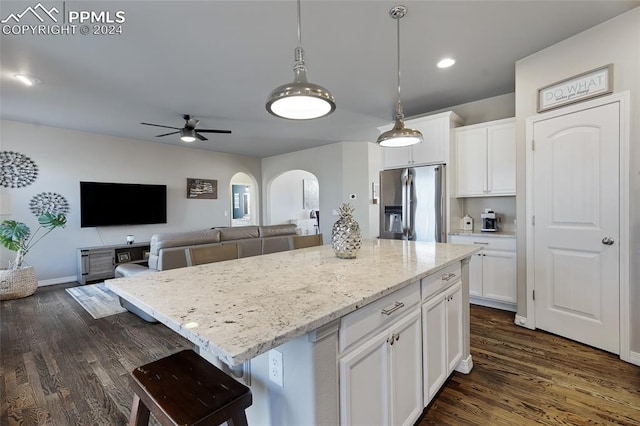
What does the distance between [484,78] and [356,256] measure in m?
2.66

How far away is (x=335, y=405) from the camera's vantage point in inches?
39.8

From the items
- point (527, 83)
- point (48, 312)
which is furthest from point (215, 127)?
point (527, 83)

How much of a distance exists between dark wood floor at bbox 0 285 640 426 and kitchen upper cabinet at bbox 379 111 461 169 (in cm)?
199

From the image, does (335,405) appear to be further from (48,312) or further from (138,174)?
(138,174)

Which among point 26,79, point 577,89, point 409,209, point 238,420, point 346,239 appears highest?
point 26,79

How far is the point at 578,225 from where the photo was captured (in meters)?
2.46

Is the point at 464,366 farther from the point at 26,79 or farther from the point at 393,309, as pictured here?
the point at 26,79

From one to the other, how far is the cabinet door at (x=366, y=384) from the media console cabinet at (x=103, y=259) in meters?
4.41

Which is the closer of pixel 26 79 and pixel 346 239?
pixel 346 239

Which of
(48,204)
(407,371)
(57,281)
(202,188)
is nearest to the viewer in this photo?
(407,371)

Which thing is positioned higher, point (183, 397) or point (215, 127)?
point (215, 127)

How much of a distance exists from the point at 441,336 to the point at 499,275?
1989mm

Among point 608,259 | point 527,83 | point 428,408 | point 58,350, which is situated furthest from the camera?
point 527,83

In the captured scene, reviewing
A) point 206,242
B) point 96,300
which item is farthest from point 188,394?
point 96,300
